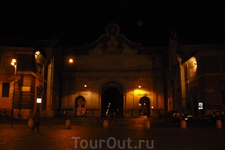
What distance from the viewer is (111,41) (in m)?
49.0

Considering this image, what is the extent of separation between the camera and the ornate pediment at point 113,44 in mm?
48969

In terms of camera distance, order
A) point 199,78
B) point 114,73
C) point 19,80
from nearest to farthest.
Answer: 1. point 199,78
2. point 19,80
3. point 114,73

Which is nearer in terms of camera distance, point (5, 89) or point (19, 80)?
point (19, 80)

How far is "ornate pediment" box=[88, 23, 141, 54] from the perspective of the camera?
49.0 m

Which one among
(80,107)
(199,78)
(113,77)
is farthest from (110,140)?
(80,107)

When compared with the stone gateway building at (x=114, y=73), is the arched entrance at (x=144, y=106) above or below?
below

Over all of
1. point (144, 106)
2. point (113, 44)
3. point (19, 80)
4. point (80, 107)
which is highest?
point (113, 44)

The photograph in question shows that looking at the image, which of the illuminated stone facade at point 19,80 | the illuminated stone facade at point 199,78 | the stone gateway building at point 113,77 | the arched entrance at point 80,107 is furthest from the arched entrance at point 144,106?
the illuminated stone facade at point 19,80

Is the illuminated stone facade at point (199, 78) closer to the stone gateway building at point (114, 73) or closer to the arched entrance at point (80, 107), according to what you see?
the stone gateway building at point (114, 73)

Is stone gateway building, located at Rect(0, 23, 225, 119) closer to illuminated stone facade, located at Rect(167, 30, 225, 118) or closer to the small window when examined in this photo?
illuminated stone facade, located at Rect(167, 30, 225, 118)

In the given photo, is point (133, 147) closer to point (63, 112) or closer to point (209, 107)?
point (209, 107)

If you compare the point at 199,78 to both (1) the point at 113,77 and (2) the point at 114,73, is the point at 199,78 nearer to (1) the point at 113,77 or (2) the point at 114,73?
(2) the point at 114,73

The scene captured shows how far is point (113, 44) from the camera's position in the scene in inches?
1932

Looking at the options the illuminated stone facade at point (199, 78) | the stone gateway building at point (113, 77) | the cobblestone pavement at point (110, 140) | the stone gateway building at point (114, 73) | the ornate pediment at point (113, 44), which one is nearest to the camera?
the cobblestone pavement at point (110, 140)
